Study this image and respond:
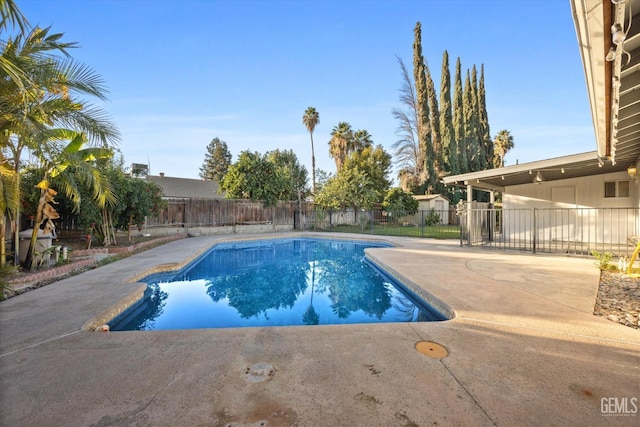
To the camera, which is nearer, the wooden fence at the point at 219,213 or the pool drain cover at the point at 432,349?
the pool drain cover at the point at 432,349

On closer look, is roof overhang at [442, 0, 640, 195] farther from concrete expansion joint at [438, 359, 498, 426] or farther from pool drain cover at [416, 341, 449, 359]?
pool drain cover at [416, 341, 449, 359]

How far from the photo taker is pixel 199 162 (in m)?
52.7

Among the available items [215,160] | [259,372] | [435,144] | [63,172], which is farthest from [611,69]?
[215,160]

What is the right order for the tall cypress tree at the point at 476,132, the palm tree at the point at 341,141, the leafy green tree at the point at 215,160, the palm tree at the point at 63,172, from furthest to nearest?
the leafy green tree at the point at 215,160 → the tall cypress tree at the point at 476,132 → the palm tree at the point at 341,141 → the palm tree at the point at 63,172

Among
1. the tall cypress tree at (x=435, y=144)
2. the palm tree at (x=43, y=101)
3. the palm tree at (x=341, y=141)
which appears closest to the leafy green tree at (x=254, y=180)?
the palm tree at (x=341, y=141)

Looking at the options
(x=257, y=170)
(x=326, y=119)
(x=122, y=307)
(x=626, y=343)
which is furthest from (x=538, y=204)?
(x=326, y=119)

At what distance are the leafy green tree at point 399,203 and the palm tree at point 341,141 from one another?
322 inches

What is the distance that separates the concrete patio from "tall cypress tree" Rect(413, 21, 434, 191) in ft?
82.5

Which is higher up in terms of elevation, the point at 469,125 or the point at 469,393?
the point at 469,125

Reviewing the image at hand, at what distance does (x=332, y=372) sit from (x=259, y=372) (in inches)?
25.2

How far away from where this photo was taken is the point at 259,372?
8.18ft

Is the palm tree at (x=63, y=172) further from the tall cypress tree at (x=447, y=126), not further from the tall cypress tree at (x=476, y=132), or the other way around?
the tall cypress tree at (x=476, y=132)

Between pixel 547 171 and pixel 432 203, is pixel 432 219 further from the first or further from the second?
pixel 547 171

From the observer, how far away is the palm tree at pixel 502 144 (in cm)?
3108
